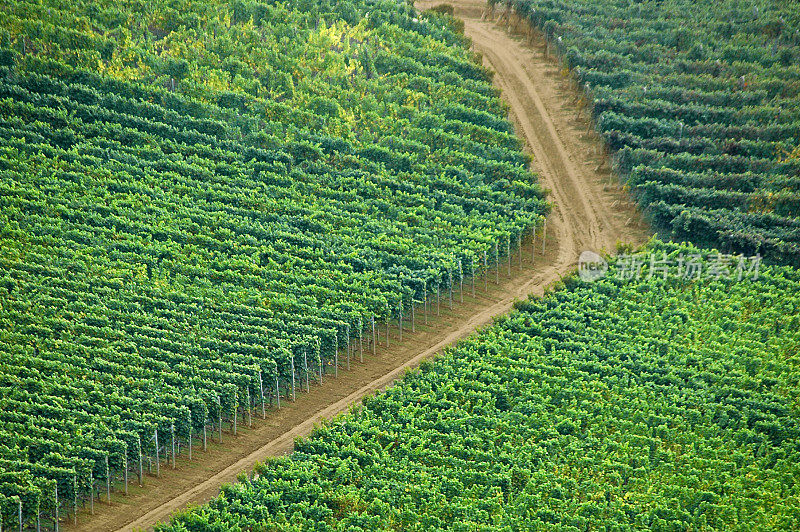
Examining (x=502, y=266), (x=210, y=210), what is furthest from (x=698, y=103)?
(x=210, y=210)

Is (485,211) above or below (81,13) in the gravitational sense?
below

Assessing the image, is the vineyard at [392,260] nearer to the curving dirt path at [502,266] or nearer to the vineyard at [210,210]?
the vineyard at [210,210]

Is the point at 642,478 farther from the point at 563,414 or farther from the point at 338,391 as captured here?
the point at 338,391

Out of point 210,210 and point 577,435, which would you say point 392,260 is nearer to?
point 210,210

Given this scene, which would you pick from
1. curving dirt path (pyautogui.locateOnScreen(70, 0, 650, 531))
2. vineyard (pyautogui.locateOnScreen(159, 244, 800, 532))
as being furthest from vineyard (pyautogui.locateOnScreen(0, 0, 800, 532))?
curving dirt path (pyautogui.locateOnScreen(70, 0, 650, 531))

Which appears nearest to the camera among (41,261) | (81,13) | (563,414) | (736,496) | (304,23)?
(736,496)

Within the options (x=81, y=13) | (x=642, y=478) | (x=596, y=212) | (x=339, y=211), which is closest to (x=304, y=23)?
(x=81, y=13)

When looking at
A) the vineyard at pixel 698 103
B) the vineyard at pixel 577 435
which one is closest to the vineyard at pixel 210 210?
the vineyard at pixel 577 435

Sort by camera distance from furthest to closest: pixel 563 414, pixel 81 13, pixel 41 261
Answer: pixel 81 13
pixel 41 261
pixel 563 414
